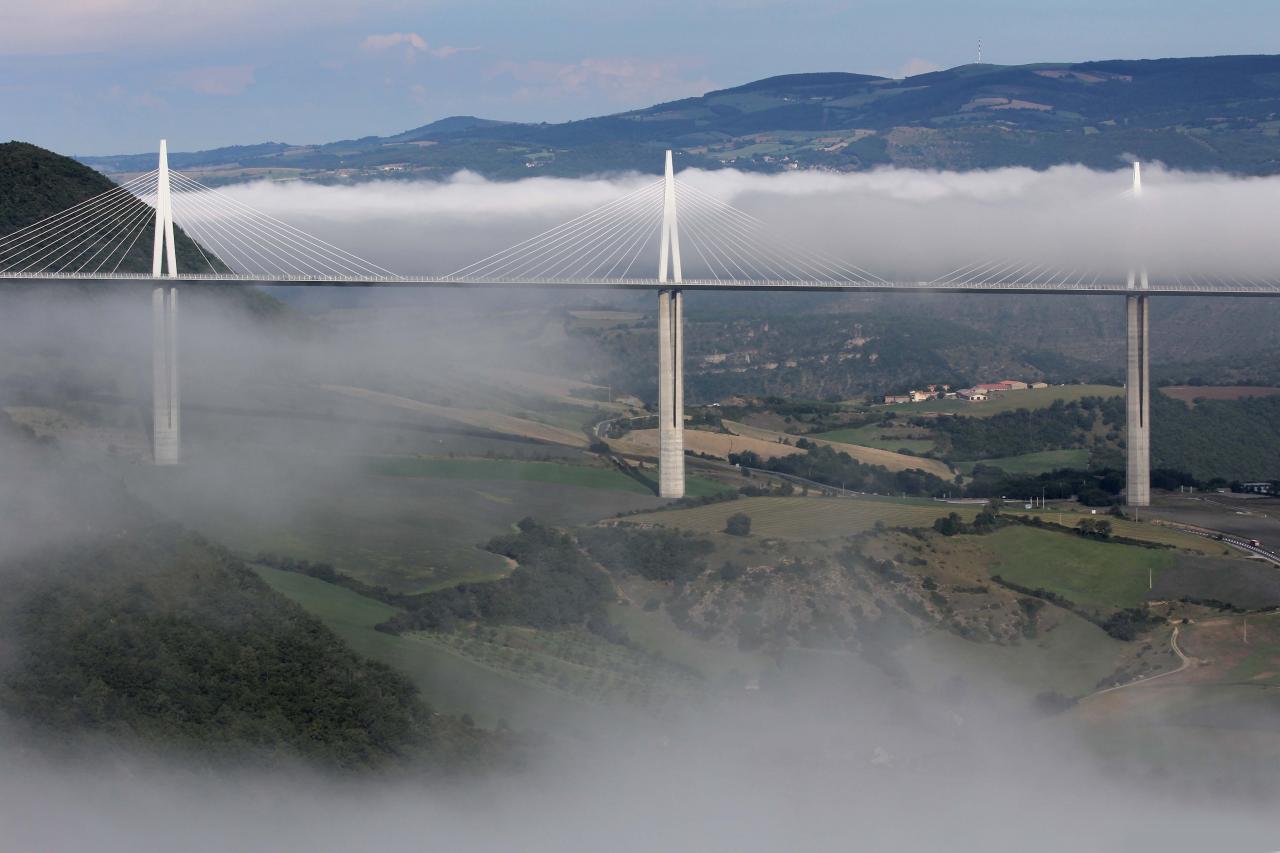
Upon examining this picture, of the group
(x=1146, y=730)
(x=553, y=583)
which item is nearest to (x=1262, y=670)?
(x=1146, y=730)

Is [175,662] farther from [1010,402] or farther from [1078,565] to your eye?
[1010,402]

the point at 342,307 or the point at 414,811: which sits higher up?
the point at 342,307

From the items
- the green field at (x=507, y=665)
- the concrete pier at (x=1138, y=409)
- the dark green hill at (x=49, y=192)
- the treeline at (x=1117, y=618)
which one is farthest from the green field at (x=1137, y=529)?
the dark green hill at (x=49, y=192)

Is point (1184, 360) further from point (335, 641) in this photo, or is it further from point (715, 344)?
point (335, 641)

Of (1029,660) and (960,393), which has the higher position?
(960,393)

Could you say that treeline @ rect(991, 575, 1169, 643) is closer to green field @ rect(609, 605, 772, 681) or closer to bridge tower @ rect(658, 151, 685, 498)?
green field @ rect(609, 605, 772, 681)

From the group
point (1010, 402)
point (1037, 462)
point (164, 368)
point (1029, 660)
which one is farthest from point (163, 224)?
point (1010, 402)
